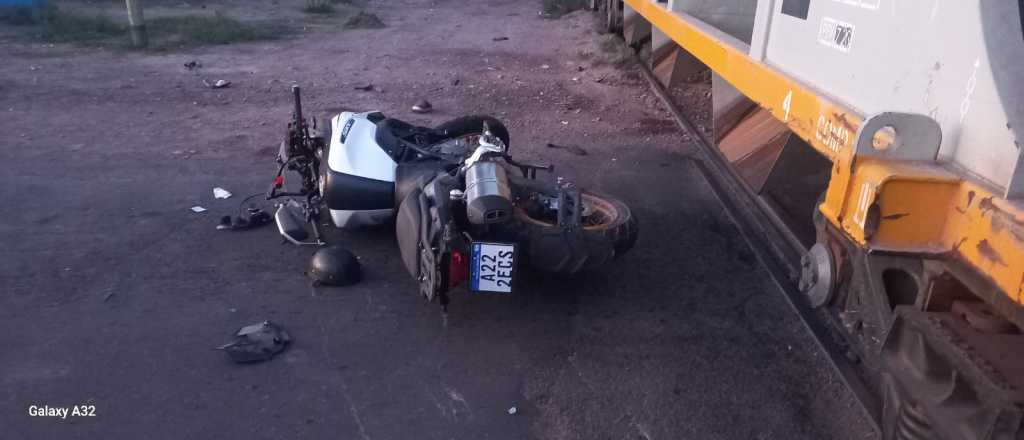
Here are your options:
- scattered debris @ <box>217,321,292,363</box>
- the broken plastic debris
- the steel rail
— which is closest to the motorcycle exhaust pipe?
scattered debris @ <box>217,321,292,363</box>

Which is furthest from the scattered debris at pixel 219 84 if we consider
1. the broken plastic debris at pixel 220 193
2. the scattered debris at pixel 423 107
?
the broken plastic debris at pixel 220 193

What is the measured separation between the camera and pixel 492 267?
360 centimetres

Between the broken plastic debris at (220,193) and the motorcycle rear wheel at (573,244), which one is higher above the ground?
the motorcycle rear wheel at (573,244)

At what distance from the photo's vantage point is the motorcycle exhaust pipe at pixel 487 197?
3559mm

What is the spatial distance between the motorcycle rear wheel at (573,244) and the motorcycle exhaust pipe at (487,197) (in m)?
0.20

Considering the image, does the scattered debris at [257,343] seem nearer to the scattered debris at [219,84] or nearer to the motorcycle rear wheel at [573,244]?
the motorcycle rear wheel at [573,244]

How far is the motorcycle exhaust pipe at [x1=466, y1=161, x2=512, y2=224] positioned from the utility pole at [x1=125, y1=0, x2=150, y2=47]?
34.2 feet

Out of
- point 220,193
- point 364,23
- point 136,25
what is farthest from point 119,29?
point 220,193

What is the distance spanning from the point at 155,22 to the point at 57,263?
1197 cm

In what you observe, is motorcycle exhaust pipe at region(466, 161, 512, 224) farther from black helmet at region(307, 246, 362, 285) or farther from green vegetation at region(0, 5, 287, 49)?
green vegetation at region(0, 5, 287, 49)

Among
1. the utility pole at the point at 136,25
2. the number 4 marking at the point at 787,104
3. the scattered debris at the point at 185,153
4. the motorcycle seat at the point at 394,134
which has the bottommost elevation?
the scattered debris at the point at 185,153

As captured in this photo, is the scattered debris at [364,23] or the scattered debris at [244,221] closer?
the scattered debris at [244,221]

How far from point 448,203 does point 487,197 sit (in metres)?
0.22

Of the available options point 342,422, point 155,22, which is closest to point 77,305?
point 342,422
